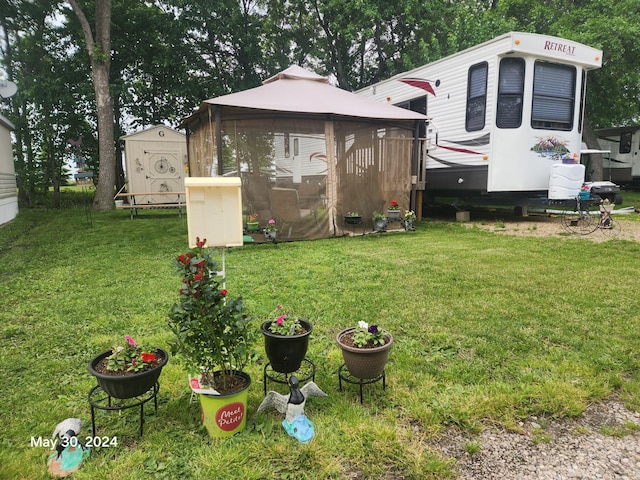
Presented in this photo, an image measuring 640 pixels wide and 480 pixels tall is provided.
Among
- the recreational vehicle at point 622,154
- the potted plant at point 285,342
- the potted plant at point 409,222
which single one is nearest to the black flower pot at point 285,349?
the potted plant at point 285,342

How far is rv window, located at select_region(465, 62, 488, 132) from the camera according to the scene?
7738 mm

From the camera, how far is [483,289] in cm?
412

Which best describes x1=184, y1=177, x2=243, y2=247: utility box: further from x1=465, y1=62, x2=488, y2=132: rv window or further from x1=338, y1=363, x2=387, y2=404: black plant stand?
x1=465, y1=62, x2=488, y2=132: rv window

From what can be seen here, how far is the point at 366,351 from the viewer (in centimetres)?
219

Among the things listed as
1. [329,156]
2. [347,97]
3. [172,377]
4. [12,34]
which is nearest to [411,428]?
[172,377]

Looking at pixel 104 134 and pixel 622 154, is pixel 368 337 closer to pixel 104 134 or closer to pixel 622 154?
pixel 104 134

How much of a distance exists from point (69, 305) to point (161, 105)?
47.5 ft

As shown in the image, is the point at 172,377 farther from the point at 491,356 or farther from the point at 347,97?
the point at 347,97

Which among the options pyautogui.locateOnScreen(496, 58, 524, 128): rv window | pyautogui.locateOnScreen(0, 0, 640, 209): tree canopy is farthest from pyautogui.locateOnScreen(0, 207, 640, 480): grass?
pyautogui.locateOnScreen(0, 0, 640, 209): tree canopy

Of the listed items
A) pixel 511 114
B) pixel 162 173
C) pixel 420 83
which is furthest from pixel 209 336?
pixel 162 173

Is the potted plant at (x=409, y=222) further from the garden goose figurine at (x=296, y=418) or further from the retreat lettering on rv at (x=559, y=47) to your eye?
the garden goose figurine at (x=296, y=418)

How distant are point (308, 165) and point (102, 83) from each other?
8458 millimetres

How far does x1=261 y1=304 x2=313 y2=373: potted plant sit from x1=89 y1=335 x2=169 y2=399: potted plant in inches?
21.5

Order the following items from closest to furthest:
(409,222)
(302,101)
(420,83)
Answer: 1. (302,101)
2. (409,222)
3. (420,83)
